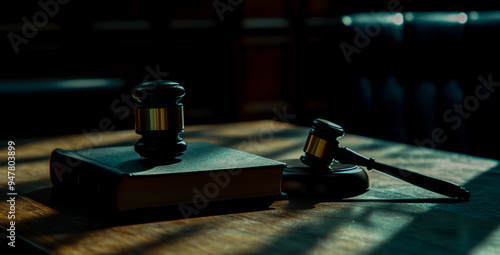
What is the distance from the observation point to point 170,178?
0.58 metres

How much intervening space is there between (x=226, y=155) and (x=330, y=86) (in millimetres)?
2983

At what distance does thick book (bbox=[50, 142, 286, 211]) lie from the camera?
0.57 meters

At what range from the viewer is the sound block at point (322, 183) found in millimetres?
673

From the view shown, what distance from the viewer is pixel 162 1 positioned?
120 inches

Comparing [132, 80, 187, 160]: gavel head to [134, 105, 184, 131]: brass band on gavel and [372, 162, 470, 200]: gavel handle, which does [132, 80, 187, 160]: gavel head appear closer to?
[134, 105, 184, 131]: brass band on gavel

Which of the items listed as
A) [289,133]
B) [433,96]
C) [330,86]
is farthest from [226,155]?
[330,86]

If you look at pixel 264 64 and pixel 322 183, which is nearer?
pixel 322 183

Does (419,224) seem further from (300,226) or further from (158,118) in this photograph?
(158,118)

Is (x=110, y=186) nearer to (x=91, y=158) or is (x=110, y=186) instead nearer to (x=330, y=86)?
(x=91, y=158)

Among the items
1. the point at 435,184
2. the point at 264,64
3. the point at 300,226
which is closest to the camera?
the point at 300,226

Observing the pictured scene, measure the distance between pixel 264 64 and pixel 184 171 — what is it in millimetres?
2843

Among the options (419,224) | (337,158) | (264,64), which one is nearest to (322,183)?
(337,158)

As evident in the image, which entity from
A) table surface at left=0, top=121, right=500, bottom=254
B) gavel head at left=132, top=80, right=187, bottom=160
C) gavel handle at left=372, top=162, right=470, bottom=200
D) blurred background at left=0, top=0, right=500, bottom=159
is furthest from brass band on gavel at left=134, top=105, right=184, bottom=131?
blurred background at left=0, top=0, right=500, bottom=159

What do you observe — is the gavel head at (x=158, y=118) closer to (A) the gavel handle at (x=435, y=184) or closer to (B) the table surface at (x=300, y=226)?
(B) the table surface at (x=300, y=226)
